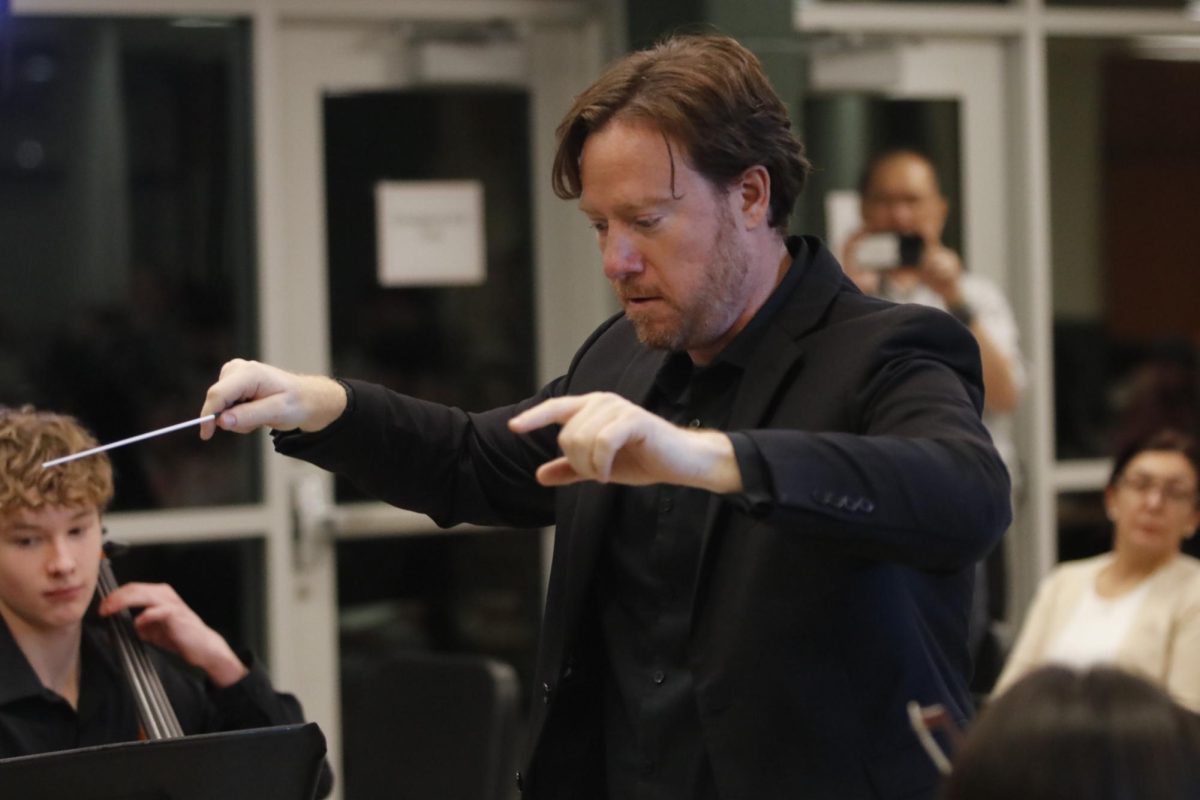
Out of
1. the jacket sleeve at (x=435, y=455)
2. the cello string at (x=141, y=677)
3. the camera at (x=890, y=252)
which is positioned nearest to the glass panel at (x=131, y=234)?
the camera at (x=890, y=252)

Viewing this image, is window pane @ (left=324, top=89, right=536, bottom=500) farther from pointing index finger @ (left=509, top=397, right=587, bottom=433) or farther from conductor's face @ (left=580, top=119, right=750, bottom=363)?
pointing index finger @ (left=509, top=397, right=587, bottom=433)

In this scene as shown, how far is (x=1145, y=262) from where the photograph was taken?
503cm

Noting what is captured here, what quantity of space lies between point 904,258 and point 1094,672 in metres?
3.17

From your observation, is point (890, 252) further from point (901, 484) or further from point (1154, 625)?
point (901, 484)

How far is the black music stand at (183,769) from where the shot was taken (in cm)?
177

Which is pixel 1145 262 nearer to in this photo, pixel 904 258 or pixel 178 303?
pixel 904 258

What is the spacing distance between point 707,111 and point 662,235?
5.3 inches

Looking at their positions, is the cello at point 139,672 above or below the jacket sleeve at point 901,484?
below

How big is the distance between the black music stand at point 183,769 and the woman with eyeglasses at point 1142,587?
1.92 meters

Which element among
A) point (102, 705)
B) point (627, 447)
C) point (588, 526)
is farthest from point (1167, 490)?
point (627, 447)

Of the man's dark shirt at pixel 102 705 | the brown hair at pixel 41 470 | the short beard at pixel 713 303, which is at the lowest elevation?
the man's dark shirt at pixel 102 705

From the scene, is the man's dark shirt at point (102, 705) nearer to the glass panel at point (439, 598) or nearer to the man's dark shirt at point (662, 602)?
the man's dark shirt at point (662, 602)

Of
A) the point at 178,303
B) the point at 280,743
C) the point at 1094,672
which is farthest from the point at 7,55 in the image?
the point at 1094,672

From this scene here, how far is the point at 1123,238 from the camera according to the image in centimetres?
498
